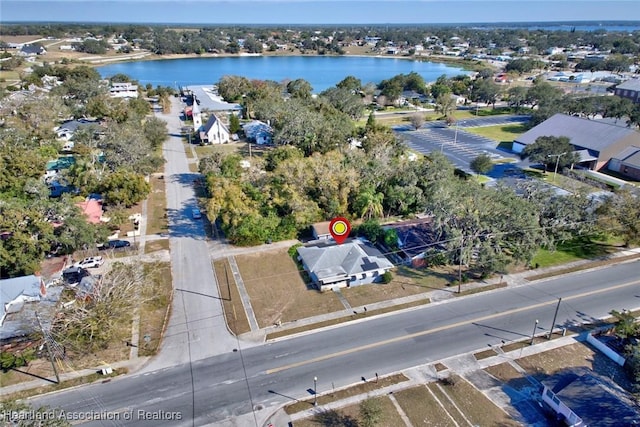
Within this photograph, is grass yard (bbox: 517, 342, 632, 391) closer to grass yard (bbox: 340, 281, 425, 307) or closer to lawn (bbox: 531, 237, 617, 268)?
grass yard (bbox: 340, 281, 425, 307)

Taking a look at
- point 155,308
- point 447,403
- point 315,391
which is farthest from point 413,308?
point 155,308

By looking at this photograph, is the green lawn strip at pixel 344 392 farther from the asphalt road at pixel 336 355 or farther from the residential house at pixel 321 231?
the residential house at pixel 321 231

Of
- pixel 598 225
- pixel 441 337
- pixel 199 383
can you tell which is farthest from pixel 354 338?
pixel 598 225

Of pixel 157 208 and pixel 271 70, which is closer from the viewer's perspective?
pixel 157 208

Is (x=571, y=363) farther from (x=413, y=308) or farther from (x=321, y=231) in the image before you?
(x=321, y=231)

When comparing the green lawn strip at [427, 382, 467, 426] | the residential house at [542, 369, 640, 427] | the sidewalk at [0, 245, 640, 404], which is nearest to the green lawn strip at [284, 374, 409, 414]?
the sidewalk at [0, 245, 640, 404]

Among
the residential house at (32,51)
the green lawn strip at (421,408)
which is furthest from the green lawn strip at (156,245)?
the residential house at (32,51)

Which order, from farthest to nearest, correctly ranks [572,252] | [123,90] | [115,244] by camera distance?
[123,90] < [115,244] < [572,252]
